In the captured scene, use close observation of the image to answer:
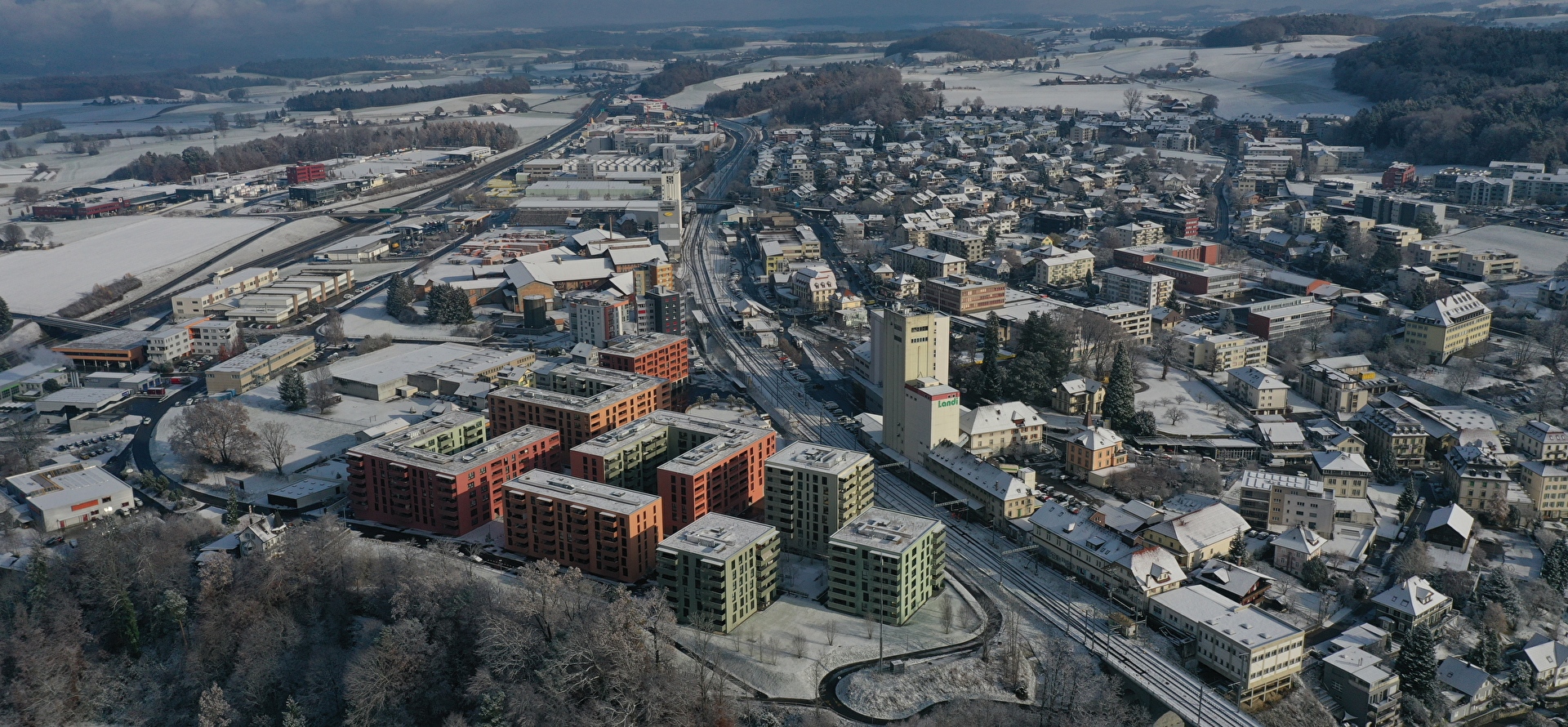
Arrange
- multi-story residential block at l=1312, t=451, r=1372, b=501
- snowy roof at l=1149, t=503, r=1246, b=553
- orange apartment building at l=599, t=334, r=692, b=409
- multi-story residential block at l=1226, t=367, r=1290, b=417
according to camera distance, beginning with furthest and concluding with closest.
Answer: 1. orange apartment building at l=599, t=334, r=692, b=409
2. multi-story residential block at l=1226, t=367, r=1290, b=417
3. multi-story residential block at l=1312, t=451, r=1372, b=501
4. snowy roof at l=1149, t=503, r=1246, b=553

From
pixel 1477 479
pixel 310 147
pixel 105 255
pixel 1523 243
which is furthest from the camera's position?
pixel 310 147

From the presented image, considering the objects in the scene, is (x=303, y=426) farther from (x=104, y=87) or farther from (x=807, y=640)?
(x=104, y=87)

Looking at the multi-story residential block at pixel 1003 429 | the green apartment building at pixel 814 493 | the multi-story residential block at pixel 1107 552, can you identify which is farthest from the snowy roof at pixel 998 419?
the green apartment building at pixel 814 493

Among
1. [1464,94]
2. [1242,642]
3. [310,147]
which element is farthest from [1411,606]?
[310,147]

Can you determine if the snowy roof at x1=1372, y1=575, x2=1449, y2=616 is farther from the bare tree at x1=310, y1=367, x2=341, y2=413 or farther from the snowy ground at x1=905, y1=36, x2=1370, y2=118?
the snowy ground at x1=905, y1=36, x2=1370, y2=118

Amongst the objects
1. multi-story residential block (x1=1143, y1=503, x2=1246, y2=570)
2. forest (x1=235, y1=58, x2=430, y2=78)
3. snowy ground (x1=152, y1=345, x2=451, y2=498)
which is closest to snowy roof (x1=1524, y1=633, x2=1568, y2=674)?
multi-story residential block (x1=1143, y1=503, x2=1246, y2=570)

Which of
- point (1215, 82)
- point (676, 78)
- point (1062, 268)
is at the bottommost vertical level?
point (1062, 268)
